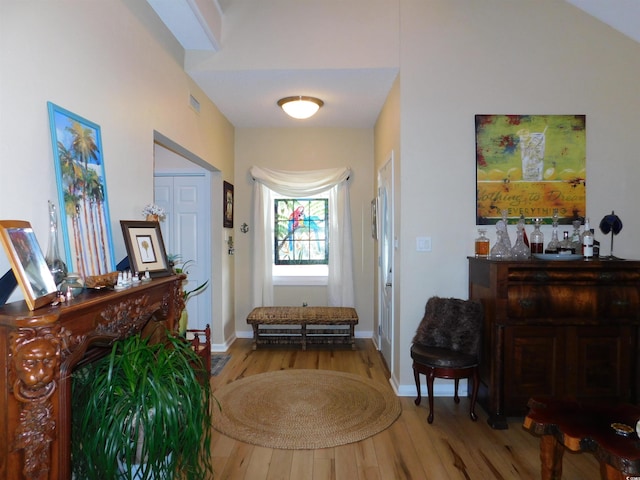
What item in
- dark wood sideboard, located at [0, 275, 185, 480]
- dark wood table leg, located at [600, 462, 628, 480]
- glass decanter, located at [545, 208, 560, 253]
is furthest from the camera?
glass decanter, located at [545, 208, 560, 253]

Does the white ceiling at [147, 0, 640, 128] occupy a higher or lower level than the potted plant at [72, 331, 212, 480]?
higher

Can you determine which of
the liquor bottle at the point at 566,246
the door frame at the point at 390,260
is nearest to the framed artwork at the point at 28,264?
the door frame at the point at 390,260

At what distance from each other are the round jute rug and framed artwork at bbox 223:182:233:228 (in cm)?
181

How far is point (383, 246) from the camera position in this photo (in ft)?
13.3

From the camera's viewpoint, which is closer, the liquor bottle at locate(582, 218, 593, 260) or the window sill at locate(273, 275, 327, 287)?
the liquor bottle at locate(582, 218, 593, 260)

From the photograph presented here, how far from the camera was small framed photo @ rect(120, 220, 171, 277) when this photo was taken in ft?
6.75

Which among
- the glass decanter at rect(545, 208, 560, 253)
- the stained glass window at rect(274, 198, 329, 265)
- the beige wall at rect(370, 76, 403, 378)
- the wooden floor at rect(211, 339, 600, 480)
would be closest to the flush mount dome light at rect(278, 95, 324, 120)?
the beige wall at rect(370, 76, 403, 378)

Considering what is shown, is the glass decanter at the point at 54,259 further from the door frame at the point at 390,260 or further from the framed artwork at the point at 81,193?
the door frame at the point at 390,260

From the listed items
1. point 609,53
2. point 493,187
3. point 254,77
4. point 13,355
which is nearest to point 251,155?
point 254,77

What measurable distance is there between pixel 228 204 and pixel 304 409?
8.26ft

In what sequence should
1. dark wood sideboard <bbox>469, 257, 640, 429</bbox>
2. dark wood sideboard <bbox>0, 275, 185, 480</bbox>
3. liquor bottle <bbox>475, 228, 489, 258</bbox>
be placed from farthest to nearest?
liquor bottle <bbox>475, 228, 489, 258</bbox>
dark wood sideboard <bbox>469, 257, 640, 429</bbox>
dark wood sideboard <bbox>0, 275, 185, 480</bbox>

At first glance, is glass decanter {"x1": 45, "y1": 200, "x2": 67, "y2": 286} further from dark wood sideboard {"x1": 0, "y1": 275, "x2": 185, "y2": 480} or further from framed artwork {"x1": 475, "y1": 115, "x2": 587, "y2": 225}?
framed artwork {"x1": 475, "y1": 115, "x2": 587, "y2": 225}

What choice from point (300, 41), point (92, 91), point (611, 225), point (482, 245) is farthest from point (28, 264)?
point (611, 225)

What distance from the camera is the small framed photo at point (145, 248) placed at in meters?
2.06
